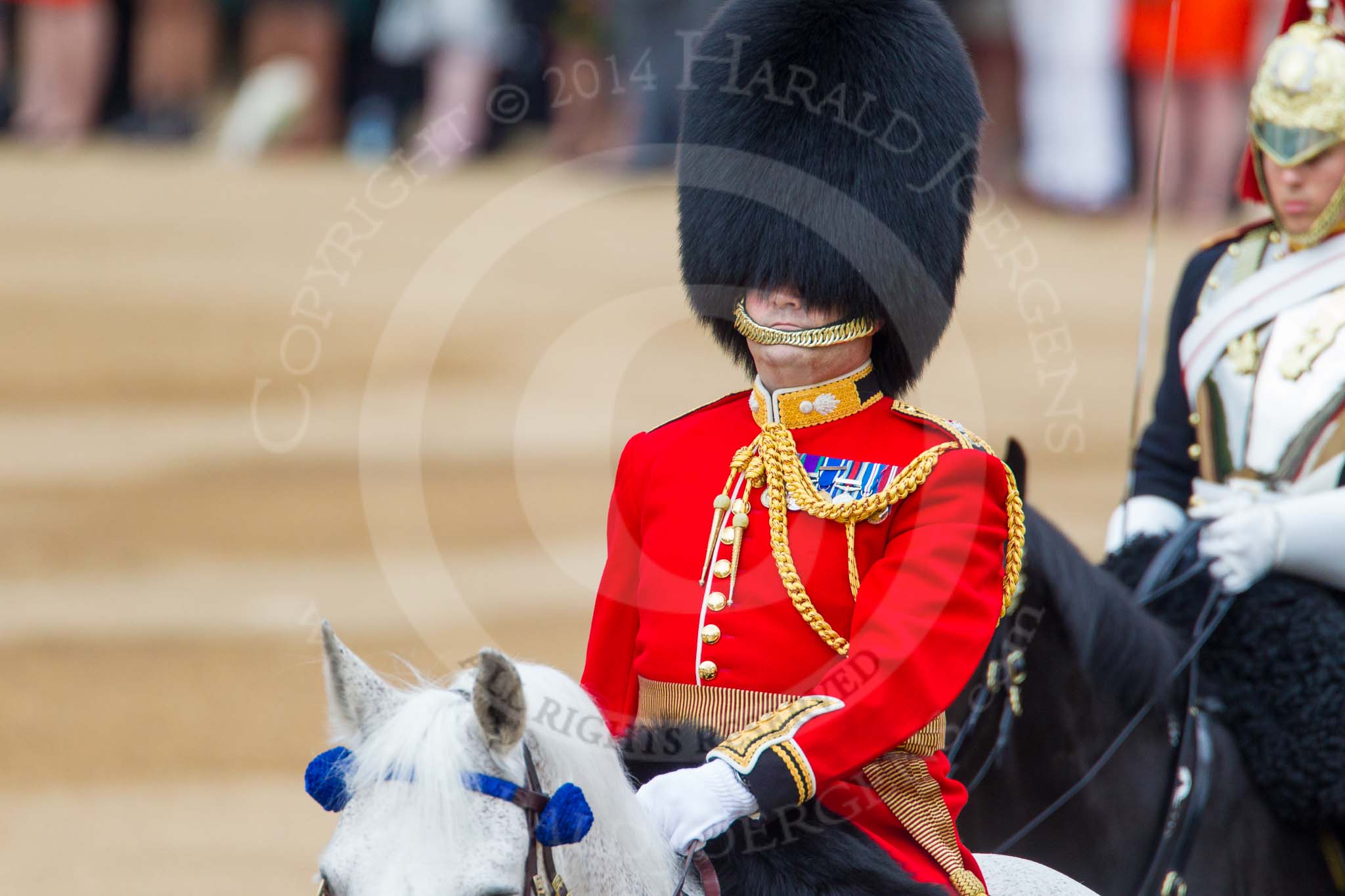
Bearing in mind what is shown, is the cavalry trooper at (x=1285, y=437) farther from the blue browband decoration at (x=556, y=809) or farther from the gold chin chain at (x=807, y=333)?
the blue browband decoration at (x=556, y=809)

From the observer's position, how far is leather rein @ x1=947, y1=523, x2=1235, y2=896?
3246mm

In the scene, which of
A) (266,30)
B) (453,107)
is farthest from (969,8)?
(266,30)

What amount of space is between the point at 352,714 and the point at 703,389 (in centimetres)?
708

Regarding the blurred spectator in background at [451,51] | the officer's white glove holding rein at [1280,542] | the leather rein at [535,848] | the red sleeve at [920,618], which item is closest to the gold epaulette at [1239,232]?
the officer's white glove holding rein at [1280,542]

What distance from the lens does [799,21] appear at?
2.54 metres

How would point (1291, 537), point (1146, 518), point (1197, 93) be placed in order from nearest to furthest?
point (1291, 537), point (1146, 518), point (1197, 93)

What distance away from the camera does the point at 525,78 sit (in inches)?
450

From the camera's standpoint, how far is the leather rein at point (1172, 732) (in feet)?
10.6

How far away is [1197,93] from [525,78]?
13.1 ft

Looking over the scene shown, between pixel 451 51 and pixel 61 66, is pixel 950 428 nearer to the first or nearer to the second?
pixel 451 51

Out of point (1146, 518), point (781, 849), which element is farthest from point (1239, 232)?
point (781, 849)

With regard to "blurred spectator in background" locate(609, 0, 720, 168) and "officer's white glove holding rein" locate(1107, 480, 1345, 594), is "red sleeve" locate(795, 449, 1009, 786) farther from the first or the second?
"blurred spectator in background" locate(609, 0, 720, 168)

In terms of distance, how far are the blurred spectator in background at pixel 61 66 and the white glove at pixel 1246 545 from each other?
30.8 feet

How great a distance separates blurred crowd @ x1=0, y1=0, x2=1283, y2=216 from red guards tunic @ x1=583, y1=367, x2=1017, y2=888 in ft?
25.3
